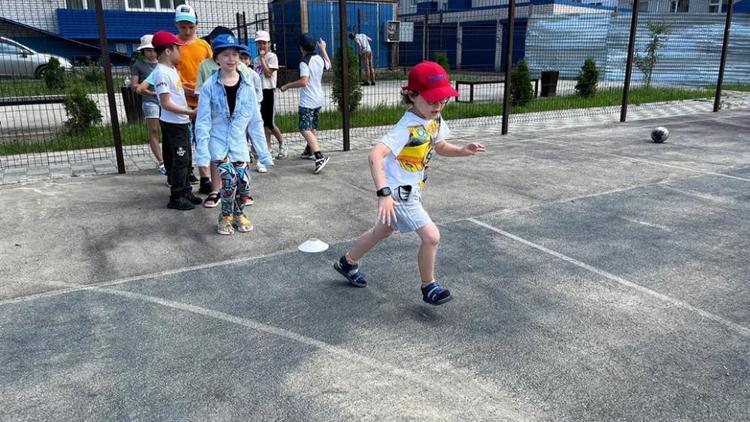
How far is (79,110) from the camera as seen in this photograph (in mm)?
10578

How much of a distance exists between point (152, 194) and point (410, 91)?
172 inches

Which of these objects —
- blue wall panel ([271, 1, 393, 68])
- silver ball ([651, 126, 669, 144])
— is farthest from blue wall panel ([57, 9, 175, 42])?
silver ball ([651, 126, 669, 144])

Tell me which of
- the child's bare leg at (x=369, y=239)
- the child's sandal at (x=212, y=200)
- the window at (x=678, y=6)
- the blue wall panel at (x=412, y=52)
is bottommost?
the child's sandal at (x=212, y=200)

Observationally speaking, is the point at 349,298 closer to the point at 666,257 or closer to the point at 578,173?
the point at 666,257

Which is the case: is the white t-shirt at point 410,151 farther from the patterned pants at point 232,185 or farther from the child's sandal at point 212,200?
the child's sandal at point 212,200

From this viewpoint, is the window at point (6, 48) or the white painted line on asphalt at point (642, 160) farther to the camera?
the window at point (6, 48)

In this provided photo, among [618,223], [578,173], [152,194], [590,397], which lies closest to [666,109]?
[578,173]

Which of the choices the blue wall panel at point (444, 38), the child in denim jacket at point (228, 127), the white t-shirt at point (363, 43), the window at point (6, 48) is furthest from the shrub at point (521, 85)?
the window at point (6, 48)

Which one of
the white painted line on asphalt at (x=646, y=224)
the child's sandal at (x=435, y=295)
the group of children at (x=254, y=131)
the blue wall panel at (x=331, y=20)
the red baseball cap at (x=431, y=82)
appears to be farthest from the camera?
the blue wall panel at (x=331, y=20)

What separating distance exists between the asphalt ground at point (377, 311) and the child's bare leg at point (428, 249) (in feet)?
0.84

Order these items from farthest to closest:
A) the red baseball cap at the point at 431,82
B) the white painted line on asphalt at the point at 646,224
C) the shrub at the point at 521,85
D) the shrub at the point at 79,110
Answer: the shrub at the point at 521,85
the shrub at the point at 79,110
the white painted line on asphalt at the point at 646,224
the red baseball cap at the point at 431,82

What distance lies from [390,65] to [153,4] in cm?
1668

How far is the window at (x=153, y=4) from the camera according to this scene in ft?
99.7

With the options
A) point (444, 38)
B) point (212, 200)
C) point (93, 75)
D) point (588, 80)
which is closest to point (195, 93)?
point (212, 200)
